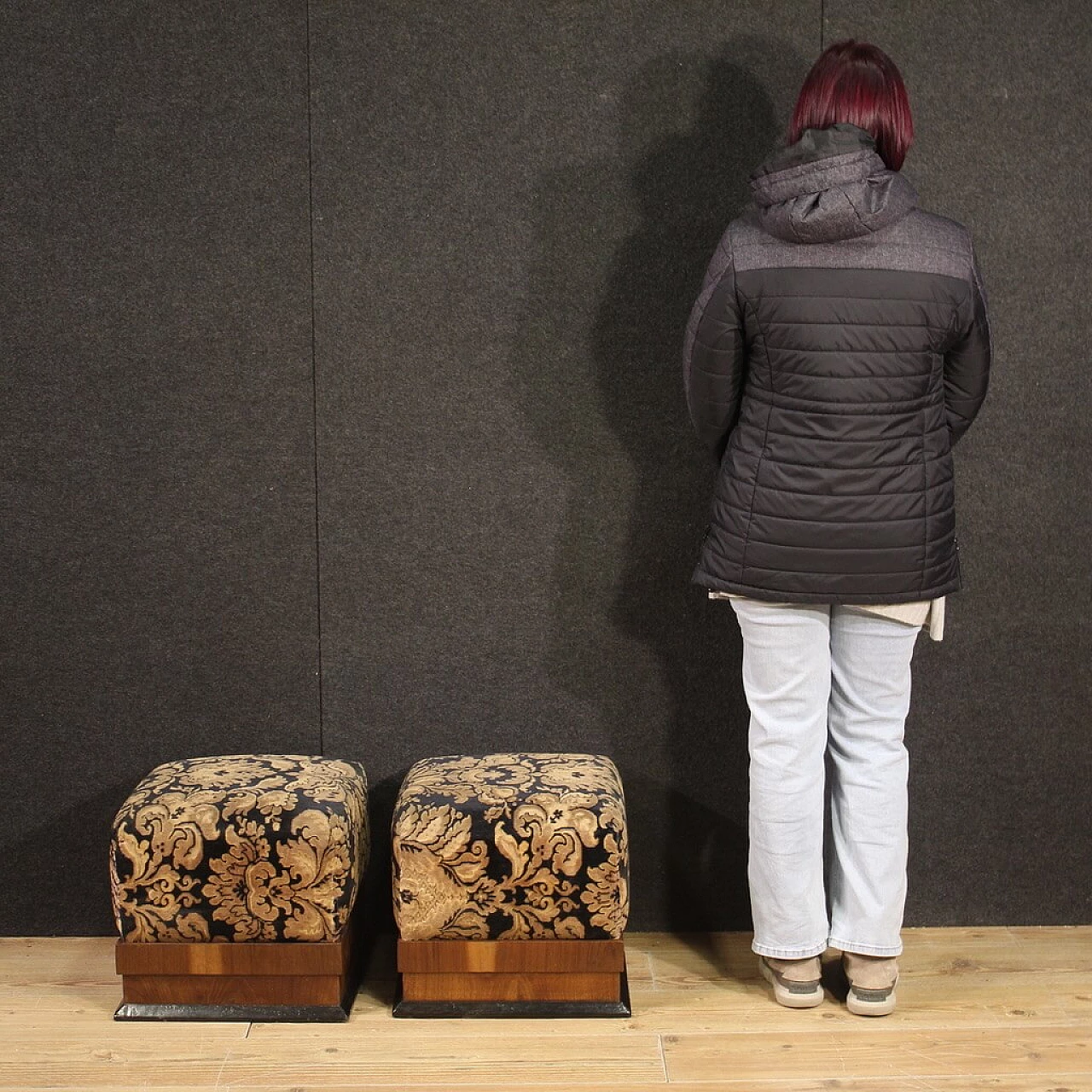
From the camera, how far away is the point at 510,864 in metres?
2.20

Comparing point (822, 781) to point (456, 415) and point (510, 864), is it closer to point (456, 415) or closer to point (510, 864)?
point (510, 864)

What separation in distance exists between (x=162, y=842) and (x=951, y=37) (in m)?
2.10

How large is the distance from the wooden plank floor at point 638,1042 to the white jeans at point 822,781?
161mm

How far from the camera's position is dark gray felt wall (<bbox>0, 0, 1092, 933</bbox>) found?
2465 millimetres

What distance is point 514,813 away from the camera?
2201 mm

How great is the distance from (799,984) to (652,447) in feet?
3.45

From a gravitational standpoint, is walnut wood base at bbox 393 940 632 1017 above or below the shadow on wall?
below

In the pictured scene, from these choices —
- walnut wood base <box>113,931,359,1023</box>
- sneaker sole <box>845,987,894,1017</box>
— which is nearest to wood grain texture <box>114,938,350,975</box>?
walnut wood base <box>113,931,359,1023</box>

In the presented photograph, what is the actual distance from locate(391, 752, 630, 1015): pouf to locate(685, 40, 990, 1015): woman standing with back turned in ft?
0.99

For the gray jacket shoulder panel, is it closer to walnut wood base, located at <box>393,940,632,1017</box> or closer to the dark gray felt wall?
the dark gray felt wall

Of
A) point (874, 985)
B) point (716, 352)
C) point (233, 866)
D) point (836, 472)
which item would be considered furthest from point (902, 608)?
point (233, 866)

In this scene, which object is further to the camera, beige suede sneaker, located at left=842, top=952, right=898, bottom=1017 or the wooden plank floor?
beige suede sneaker, located at left=842, top=952, right=898, bottom=1017

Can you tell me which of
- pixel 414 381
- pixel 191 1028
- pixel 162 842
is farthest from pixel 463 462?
pixel 191 1028

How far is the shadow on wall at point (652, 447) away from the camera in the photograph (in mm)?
2484
